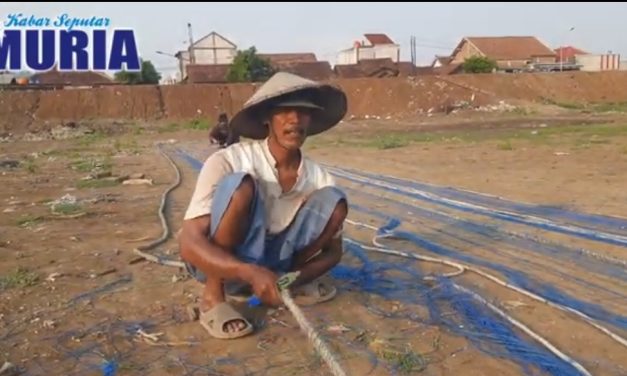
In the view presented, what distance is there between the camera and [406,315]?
295 centimetres

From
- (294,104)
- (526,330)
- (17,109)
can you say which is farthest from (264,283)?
(17,109)

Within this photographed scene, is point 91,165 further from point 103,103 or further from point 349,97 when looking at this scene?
point 349,97

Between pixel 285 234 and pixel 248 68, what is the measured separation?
31.6 metres

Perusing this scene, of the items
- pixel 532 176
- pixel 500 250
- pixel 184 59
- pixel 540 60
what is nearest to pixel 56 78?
pixel 184 59

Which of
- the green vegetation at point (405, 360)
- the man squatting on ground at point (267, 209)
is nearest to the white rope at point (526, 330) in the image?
the green vegetation at point (405, 360)

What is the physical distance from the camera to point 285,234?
9.69ft

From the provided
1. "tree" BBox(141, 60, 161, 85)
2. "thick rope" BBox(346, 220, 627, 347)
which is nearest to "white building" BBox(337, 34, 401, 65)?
"tree" BBox(141, 60, 161, 85)

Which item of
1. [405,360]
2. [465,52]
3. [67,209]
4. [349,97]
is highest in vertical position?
[465,52]

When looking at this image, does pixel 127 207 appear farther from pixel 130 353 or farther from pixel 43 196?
pixel 130 353

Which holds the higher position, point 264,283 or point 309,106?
point 309,106

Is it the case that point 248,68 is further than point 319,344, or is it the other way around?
point 248,68

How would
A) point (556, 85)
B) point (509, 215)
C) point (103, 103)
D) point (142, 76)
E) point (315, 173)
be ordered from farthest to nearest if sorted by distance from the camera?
point (142, 76) < point (556, 85) < point (103, 103) < point (509, 215) < point (315, 173)

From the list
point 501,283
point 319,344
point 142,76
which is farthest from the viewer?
point 142,76

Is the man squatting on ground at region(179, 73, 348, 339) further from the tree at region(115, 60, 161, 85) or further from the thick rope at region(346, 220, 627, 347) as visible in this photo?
the tree at region(115, 60, 161, 85)
